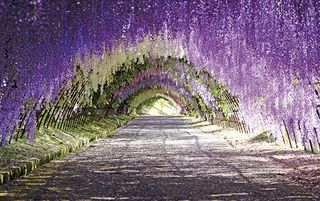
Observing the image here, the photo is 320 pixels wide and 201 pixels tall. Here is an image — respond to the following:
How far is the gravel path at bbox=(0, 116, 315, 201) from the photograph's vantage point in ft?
16.8

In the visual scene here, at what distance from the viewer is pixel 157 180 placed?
6.16 m

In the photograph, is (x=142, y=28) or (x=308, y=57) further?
(x=142, y=28)

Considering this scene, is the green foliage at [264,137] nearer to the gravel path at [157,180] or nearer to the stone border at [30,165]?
the gravel path at [157,180]

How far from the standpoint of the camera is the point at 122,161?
27.3ft

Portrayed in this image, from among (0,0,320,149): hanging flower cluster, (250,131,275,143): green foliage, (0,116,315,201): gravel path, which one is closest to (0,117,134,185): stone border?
(0,116,315,201): gravel path

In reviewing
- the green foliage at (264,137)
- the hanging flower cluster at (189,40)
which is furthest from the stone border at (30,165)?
the green foliage at (264,137)

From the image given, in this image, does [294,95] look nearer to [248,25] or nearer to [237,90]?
[248,25]

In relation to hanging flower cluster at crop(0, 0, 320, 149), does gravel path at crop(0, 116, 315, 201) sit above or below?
below

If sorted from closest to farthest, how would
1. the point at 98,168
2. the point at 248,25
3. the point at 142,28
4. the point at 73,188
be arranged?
the point at 73,188, the point at 98,168, the point at 248,25, the point at 142,28

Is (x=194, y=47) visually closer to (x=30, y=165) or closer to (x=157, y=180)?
(x=30, y=165)

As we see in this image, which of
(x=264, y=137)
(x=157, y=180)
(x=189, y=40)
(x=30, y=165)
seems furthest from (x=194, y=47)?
(x=157, y=180)

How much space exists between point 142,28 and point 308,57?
11.4 feet

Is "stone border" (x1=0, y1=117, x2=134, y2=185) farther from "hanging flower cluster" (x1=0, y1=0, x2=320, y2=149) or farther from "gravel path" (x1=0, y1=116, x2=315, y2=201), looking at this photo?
"hanging flower cluster" (x1=0, y1=0, x2=320, y2=149)

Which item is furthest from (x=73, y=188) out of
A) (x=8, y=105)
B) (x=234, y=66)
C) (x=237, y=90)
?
(x=237, y=90)
